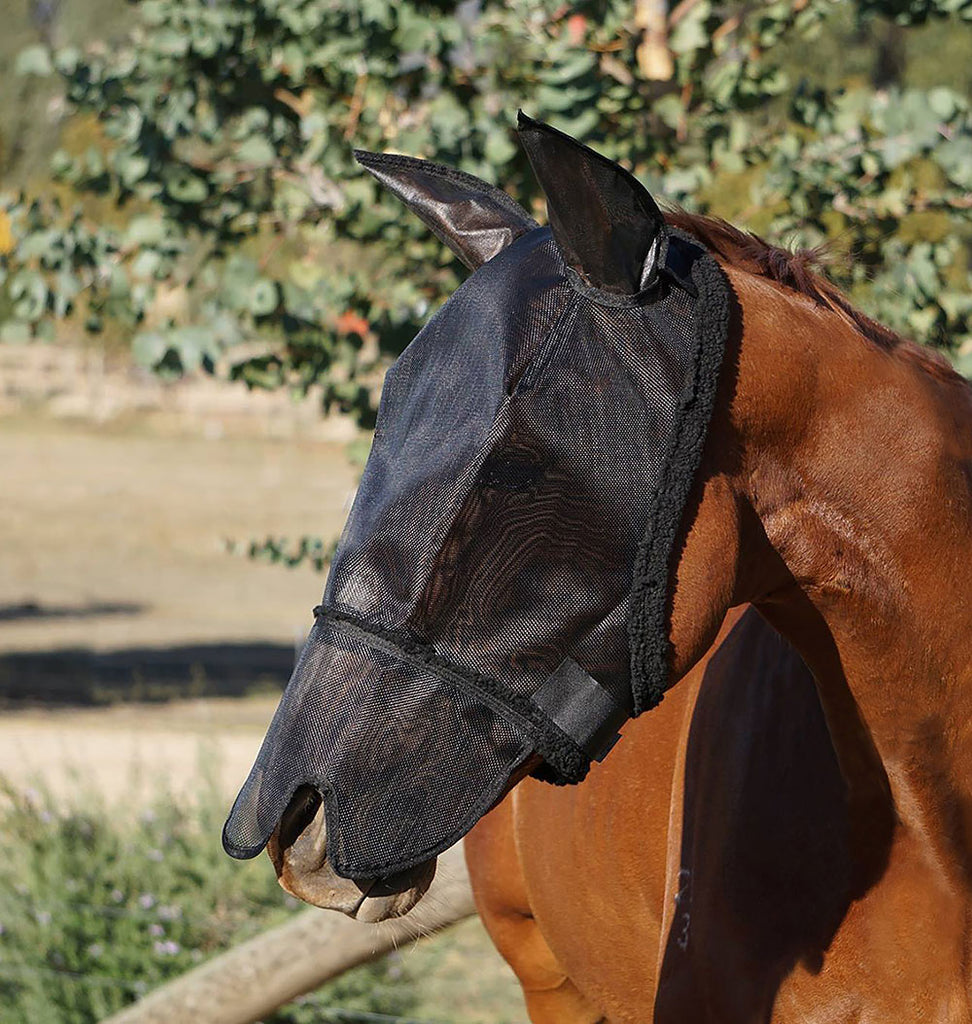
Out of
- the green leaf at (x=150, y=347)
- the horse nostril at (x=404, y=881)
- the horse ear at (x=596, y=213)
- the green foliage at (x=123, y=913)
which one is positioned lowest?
the green foliage at (x=123, y=913)

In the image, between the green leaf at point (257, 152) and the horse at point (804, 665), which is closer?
the horse at point (804, 665)

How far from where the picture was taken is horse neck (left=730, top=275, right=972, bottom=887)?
1.69 m

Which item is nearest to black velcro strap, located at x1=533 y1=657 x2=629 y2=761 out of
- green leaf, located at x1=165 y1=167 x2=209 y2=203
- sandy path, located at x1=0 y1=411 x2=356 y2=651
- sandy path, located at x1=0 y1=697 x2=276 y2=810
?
green leaf, located at x1=165 y1=167 x2=209 y2=203

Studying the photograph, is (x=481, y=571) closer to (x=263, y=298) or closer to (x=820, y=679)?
(x=820, y=679)

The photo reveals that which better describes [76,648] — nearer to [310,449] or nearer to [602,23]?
[602,23]

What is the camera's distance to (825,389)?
1707mm

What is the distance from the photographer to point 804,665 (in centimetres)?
207

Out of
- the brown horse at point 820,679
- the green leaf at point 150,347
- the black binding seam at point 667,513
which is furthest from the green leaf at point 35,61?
the black binding seam at point 667,513

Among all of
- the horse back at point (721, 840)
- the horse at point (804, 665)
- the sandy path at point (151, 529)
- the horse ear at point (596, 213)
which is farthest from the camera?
the sandy path at point (151, 529)

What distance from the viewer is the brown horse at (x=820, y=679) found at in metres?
1.68

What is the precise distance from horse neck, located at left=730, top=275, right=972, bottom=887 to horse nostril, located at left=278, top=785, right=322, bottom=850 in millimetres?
563

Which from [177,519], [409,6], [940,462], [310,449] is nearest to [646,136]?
[409,6]

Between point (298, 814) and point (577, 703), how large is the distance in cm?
32

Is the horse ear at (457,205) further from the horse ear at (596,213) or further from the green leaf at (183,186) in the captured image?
the green leaf at (183,186)
